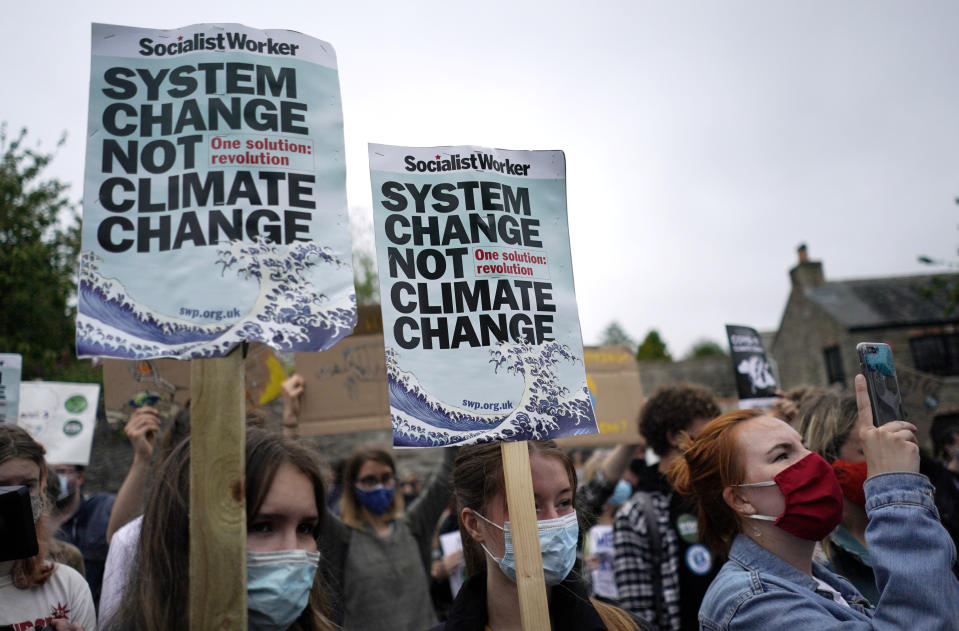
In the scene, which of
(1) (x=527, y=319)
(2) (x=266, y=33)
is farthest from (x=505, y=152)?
(2) (x=266, y=33)

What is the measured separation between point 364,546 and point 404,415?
7.84 feet

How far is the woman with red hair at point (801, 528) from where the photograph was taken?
2.01m

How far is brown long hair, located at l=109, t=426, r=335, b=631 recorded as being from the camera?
2.06 m

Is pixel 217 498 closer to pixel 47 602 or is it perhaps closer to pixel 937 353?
pixel 47 602

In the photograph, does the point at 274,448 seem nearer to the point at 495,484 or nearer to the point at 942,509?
the point at 495,484

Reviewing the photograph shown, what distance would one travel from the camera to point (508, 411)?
2406mm

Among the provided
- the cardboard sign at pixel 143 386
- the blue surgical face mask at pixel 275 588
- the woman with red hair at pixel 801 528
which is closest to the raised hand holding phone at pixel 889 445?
the woman with red hair at pixel 801 528

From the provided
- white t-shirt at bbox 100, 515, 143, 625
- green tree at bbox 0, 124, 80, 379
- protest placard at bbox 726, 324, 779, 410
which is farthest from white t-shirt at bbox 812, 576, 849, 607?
green tree at bbox 0, 124, 80, 379

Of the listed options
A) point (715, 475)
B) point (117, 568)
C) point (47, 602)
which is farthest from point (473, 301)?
point (47, 602)

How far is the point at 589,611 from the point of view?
2432 millimetres

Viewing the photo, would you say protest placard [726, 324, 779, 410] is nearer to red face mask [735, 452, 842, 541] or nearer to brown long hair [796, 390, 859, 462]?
brown long hair [796, 390, 859, 462]

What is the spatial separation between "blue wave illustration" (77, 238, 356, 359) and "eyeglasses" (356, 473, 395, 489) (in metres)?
2.92

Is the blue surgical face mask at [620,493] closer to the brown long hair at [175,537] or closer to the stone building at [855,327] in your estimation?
the brown long hair at [175,537]

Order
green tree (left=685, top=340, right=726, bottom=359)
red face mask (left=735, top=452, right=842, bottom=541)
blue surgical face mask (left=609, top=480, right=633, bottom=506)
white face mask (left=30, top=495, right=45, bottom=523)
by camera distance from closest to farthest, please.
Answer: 1. red face mask (left=735, top=452, right=842, bottom=541)
2. white face mask (left=30, top=495, right=45, bottom=523)
3. blue surgical face mask (left=609, top=480, right=633, bottom=506)
4. green tree (left=685, top=340, right=726, bottom=359)
